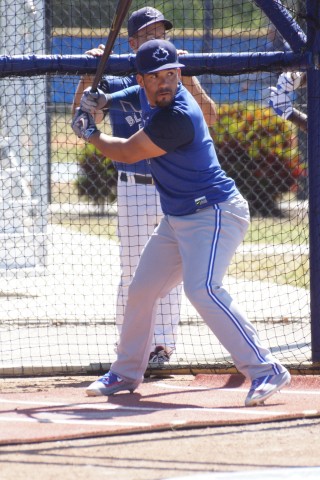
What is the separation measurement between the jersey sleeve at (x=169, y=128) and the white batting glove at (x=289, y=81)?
5.19 ft

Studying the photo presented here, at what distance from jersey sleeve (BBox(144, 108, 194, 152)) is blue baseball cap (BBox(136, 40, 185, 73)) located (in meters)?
0.22

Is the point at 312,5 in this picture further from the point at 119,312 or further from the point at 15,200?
the point at 15,200

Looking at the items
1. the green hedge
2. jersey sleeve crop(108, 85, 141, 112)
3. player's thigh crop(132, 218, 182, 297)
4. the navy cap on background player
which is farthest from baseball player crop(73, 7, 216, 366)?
the green hedge

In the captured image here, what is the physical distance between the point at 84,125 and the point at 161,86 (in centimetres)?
49

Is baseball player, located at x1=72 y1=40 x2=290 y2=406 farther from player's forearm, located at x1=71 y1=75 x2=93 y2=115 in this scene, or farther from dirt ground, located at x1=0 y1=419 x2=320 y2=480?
player's forearm, located at x1=71 y1=75 x2=93 y2=115

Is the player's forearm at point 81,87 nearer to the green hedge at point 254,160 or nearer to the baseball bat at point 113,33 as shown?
the baseball bat at point 113,33

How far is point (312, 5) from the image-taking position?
6180 millimetres

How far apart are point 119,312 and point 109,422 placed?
1.51m

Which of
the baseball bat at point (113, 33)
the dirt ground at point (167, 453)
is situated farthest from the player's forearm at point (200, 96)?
the dirt ground at point (167, 453)

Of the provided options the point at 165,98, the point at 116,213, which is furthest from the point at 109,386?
the point at 116,213

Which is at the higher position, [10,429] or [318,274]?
[318,274]

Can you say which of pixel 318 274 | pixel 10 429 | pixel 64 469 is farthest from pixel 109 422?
pixel 318 274

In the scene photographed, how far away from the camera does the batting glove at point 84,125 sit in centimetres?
545

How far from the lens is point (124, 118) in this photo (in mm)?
6203
